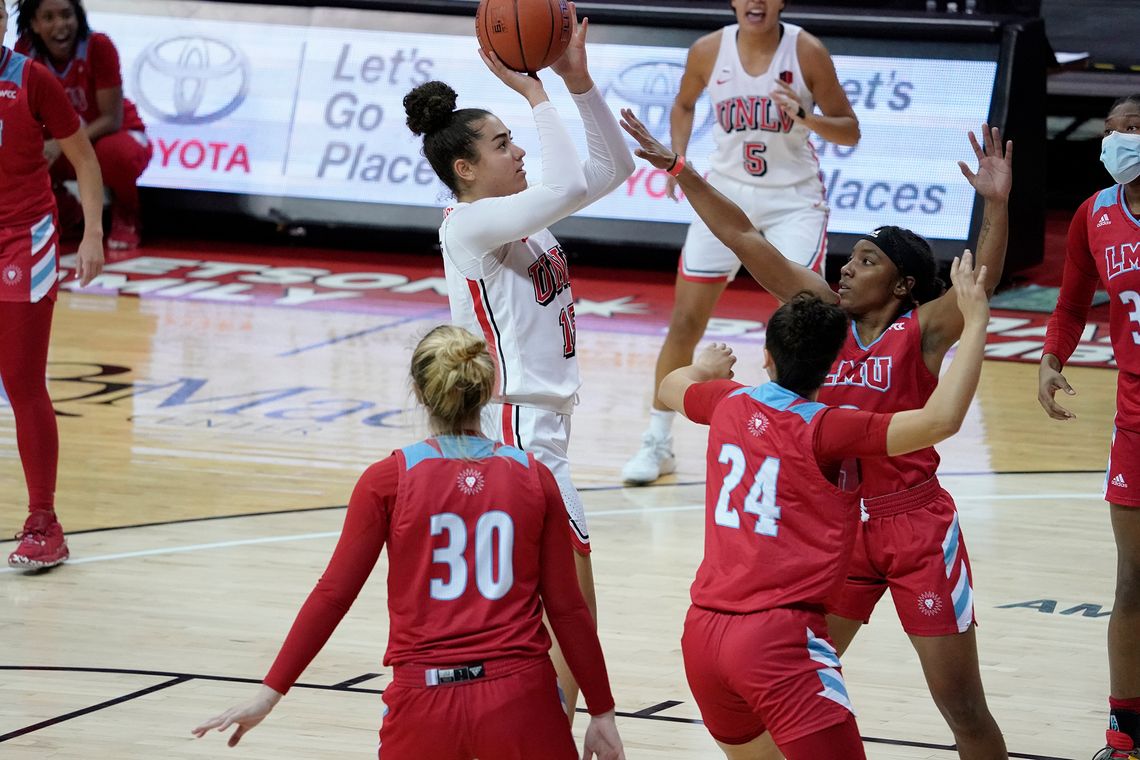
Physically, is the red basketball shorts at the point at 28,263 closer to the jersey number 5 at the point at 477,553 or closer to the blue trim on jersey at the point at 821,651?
the jersey number 5 at the point at 477,553

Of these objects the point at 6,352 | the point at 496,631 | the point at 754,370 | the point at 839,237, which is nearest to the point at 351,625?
the point at 6,352

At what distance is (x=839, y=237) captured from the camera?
12.0m

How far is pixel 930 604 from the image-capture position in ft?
12.9

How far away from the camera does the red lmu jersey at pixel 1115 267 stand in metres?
4.48

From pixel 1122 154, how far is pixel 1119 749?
62.1 inches

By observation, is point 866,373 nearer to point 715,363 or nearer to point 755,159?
point 715,363

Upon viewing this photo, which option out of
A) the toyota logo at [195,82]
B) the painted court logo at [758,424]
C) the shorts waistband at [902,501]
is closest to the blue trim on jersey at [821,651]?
the painted court logo at [758,424]

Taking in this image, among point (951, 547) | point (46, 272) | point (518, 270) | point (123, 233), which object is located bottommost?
point (123, 233)

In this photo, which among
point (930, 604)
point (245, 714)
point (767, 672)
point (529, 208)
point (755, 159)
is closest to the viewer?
point (245, 714)

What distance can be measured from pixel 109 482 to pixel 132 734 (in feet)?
9.71

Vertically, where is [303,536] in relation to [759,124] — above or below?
below

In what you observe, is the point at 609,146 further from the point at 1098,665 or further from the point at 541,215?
the point at 1098,665

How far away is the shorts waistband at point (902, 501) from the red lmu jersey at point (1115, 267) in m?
0.82

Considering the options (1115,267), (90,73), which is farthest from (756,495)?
(90,73)
